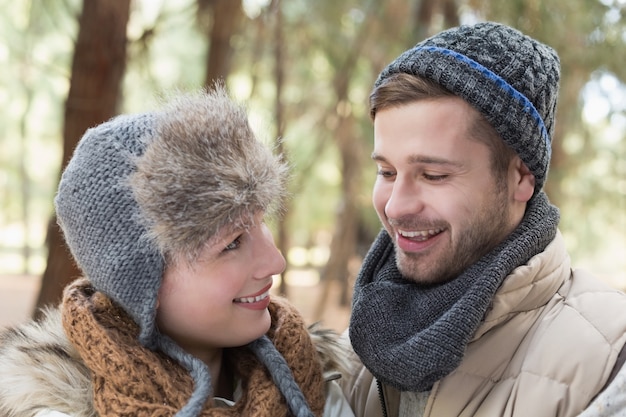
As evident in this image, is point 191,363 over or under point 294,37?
under

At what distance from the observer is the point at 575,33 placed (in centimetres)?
570

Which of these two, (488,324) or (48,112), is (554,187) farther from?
(48,112)

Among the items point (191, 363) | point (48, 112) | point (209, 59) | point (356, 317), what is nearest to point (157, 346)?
point (191, 363)

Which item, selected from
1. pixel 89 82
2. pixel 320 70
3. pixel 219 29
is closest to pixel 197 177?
pixel 89 82

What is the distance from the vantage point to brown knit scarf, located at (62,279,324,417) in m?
1.68

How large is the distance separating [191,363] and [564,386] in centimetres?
96

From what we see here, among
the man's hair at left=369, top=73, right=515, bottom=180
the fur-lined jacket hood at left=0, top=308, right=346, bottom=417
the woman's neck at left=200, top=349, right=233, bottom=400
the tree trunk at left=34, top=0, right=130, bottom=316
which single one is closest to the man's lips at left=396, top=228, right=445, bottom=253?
the man's hair at left=369, top=73, right=515, bottom=180

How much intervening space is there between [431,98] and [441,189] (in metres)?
0.26

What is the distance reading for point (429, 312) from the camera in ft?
6.37

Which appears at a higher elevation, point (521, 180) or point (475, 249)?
point (521, 180)

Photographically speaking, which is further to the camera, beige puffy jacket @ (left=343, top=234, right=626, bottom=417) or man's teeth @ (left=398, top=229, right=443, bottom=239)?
man's teeth @ (left=398, top=229, right=443, bottom=239)

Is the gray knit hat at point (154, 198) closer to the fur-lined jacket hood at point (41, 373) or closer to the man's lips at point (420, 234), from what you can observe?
the fur-lined jacket hood at point (41, 373)

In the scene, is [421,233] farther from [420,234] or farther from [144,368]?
[144,368]

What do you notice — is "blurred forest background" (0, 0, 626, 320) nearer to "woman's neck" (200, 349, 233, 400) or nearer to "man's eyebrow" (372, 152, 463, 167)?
→ "man's eyebrow" (372, 152, 463, 167)
